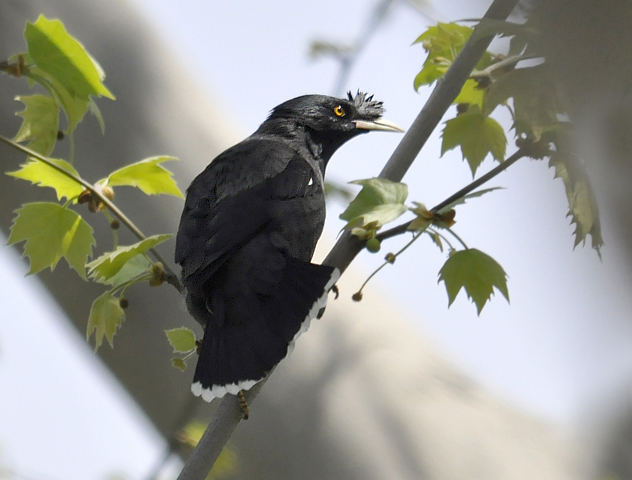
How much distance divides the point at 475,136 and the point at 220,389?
1254 millimetres

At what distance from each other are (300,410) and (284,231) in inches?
35.9

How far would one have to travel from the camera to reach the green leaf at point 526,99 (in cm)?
139

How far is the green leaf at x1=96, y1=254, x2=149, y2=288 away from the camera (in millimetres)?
2188

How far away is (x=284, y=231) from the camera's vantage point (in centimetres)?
272

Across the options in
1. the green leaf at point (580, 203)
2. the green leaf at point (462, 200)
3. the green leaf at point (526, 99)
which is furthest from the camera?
the green leaf at point (462, 200)

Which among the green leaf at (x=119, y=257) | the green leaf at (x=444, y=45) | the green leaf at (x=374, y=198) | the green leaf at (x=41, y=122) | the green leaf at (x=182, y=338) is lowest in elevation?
the green leaf at (x=182, y=338)

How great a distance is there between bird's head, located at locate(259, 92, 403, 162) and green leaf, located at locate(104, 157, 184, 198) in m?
1.42

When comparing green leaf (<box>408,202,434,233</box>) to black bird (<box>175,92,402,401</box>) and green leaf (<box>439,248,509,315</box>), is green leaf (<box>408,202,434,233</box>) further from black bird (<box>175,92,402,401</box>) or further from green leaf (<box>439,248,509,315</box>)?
black bird (<box>175,92,402,401</box>)

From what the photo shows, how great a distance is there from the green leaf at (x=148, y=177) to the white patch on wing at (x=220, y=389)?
73cm

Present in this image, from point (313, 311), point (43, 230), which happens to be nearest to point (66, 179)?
point (43, 230)

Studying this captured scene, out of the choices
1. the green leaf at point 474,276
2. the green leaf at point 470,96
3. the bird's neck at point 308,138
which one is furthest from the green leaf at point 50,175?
the bird's neck at point 308,138

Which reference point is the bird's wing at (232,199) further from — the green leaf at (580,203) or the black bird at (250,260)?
the green leaf at (580,203)

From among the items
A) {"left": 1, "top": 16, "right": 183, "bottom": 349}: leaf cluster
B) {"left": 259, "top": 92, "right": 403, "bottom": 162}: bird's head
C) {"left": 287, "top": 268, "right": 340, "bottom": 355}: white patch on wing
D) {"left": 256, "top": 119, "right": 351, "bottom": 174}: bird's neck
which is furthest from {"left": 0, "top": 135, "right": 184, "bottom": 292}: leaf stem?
{"left": 259, "top": 92, "right": 403, "bottom": 162}: bird's head

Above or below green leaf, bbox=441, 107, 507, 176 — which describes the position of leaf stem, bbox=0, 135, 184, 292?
above
